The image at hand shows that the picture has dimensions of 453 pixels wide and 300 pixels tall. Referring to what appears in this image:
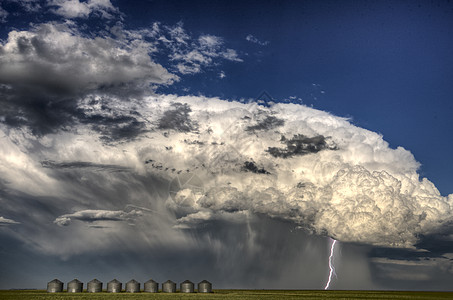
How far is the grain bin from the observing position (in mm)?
187450

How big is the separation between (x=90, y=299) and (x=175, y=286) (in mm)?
73437

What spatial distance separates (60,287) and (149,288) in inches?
1463

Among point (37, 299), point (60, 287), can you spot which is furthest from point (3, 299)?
point (60, 287)

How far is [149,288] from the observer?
616ft

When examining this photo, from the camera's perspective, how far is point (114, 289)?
185 meters

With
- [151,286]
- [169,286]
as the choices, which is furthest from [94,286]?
[169,286]

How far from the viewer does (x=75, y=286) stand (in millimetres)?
177750

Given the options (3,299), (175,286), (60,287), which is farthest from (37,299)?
(175,286)

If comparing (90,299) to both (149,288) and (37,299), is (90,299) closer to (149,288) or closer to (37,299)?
(37,299)

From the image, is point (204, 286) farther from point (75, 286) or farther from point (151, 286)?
point (75, 286)

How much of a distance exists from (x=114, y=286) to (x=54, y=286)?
24.5m

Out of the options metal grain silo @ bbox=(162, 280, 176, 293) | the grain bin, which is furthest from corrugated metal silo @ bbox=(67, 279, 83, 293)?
metal grain silo @ bbox=(162, 280, 176, 293)

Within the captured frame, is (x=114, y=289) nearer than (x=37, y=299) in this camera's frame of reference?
No

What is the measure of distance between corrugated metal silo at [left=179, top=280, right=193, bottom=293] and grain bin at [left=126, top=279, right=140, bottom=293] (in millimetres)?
21044
